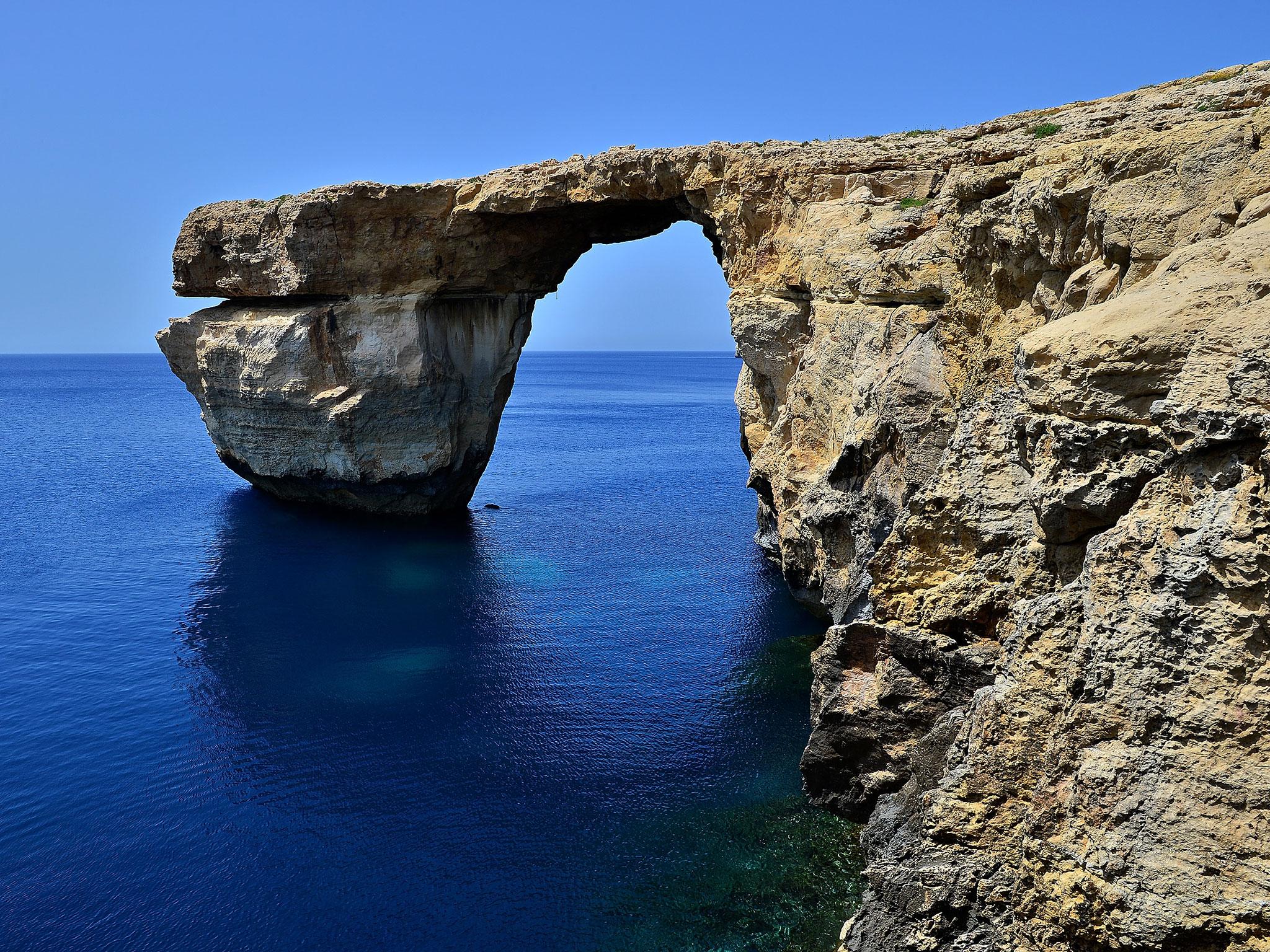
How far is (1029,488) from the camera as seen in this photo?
39.7 feet

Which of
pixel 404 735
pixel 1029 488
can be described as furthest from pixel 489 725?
pixel 1029 488

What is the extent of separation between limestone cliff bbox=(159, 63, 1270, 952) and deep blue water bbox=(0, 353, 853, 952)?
288cm

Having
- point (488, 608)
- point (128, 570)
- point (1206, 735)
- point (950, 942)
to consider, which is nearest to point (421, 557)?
point (488, 608)

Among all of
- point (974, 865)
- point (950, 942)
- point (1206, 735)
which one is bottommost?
point (950, 942)

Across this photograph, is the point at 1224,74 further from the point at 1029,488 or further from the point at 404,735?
the point at 404,735

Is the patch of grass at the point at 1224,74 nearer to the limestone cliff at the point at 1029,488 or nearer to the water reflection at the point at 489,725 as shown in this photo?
the limestone cliff at the point at 1029,488

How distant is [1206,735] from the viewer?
793cm

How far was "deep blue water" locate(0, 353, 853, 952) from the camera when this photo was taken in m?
15.3

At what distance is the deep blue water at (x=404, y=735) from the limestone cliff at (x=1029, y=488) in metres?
2.88

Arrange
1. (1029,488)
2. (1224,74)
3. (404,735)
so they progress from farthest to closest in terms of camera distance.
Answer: (404,735) < (1224,74) < (1029,488)

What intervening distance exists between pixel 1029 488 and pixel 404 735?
14522 mm

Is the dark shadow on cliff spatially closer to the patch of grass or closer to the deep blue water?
the deep blue water

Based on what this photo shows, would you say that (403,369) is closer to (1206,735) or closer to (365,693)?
(365,693)

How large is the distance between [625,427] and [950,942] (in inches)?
2675
